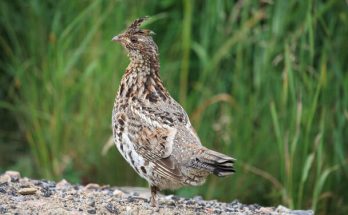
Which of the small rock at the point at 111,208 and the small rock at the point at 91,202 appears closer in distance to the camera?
the small rock at the point at 111,208

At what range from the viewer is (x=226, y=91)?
864 cm

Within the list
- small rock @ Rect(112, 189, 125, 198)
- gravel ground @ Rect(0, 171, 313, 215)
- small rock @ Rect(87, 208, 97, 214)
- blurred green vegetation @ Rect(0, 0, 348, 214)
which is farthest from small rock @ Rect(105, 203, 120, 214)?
blurred green vegetation @ Rect(0, 0, 348, 214)

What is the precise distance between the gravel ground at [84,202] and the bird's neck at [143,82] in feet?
2.23

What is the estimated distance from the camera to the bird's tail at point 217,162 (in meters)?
5.56

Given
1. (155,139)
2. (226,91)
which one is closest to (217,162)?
(155,139)

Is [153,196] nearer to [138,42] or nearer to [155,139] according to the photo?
[155,139]

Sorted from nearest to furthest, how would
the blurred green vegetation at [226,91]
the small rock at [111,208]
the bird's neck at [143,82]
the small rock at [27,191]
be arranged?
the small rock at [111,208] → the small rock at [27,191] → the bird's neck at [143,82] → the blurred green vegetation at [226,91]

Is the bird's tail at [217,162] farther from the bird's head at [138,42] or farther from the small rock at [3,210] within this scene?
the small rock at [3,210]

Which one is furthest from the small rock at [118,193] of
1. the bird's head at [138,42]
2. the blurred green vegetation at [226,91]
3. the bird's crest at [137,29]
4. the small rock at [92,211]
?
the blurred green vegetation at [226,91]

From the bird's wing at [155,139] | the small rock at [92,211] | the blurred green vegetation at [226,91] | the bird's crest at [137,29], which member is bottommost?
the small rock at [92,211]

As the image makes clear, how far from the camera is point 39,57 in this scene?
369 inches

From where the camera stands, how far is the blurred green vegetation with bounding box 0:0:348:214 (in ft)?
25.6

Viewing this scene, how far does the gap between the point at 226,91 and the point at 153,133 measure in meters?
2.74

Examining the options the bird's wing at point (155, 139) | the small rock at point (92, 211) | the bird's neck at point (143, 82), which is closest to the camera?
the small rock at point (92, 211)
